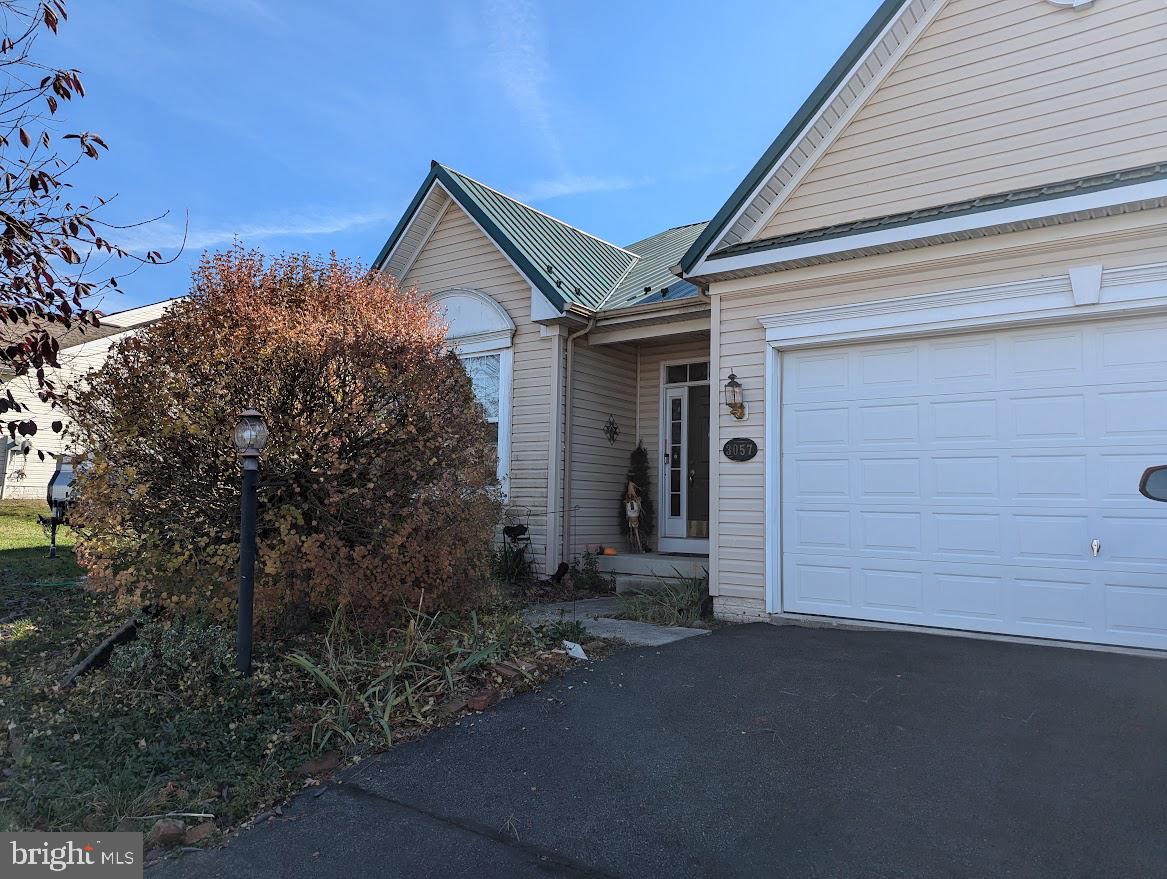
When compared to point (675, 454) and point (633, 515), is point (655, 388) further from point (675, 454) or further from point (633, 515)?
point (633, 515)

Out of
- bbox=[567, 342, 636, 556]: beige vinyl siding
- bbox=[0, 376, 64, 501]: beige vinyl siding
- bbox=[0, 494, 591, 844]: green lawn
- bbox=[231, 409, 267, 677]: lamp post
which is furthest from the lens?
bbox=[0, 376, 64, 501]: beige vinyl siding

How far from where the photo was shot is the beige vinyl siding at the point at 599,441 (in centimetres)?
998

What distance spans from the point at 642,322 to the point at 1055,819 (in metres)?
7.12

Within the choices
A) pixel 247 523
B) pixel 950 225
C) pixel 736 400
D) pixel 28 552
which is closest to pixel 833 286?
pixel 950 225

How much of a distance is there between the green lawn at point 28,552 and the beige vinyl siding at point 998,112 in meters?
7.33

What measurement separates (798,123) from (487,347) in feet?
16.1

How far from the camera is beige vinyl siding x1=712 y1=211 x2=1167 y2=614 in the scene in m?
5.75

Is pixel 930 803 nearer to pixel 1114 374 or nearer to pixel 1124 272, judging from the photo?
pixel 1114 374

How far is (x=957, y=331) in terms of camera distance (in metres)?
6.38

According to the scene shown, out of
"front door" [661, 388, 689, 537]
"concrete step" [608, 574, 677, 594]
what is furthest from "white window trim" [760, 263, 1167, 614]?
"front door" [661, 388, 689, 537]

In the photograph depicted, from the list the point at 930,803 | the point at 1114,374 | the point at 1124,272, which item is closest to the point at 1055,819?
the point at 930,803

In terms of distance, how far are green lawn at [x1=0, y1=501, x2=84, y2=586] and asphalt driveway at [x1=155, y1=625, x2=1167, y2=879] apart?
4.48 meters

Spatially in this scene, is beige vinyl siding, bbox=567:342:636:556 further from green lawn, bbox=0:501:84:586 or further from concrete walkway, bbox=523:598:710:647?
green lawn, bbox=0:501:84:586

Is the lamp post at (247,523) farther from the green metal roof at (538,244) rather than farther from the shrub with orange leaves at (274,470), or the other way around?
the green metal roof at (538,244)
